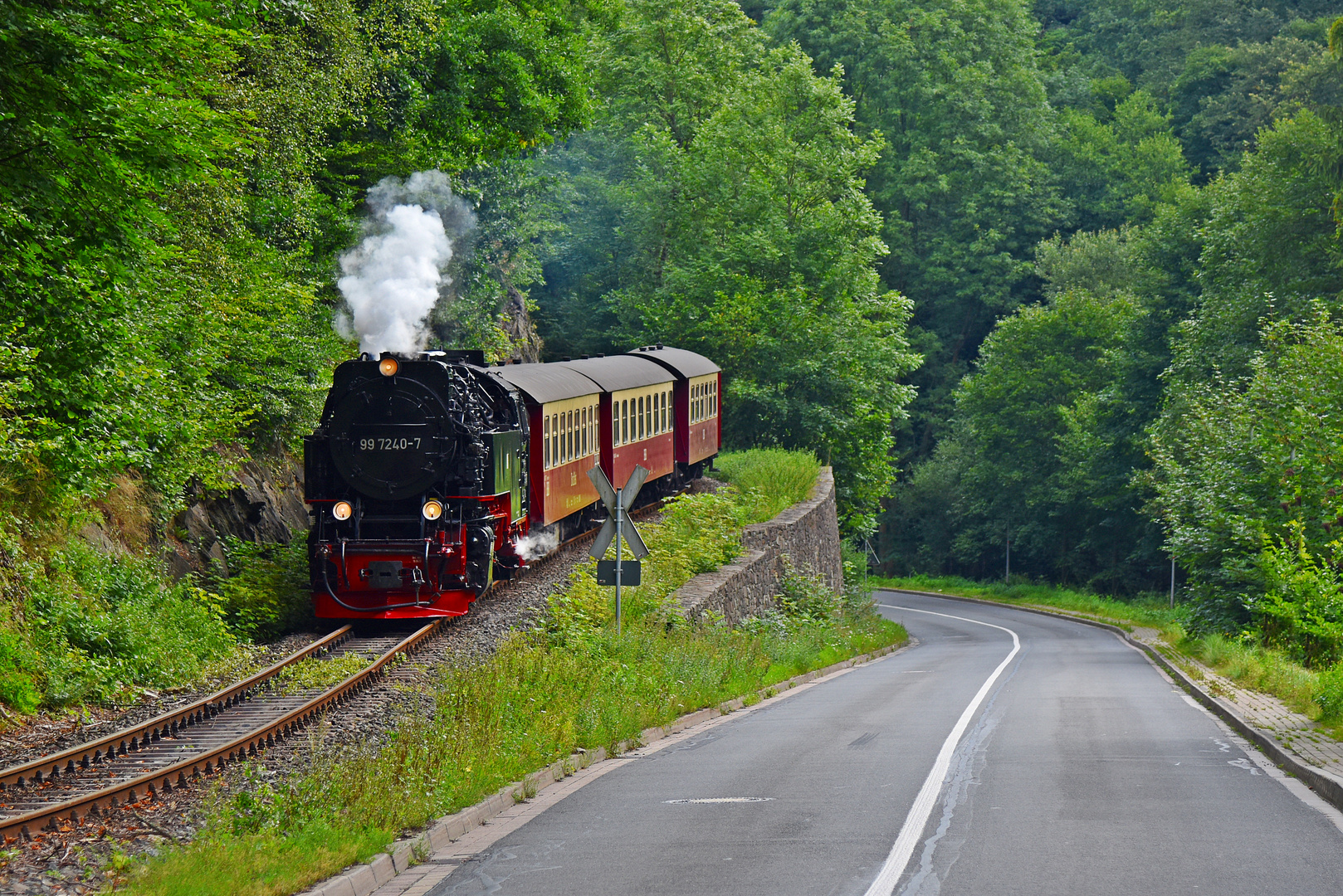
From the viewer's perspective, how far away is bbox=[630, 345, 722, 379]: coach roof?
29.7 m

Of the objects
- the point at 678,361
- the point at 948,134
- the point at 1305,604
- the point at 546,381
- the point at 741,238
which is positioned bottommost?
the point at 1305,604

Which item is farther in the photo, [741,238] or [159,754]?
[741,238]

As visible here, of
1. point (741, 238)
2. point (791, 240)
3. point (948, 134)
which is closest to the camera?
point (741, 238)

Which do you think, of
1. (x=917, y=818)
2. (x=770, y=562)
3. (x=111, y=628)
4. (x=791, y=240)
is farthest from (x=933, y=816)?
(x=791, y=240)

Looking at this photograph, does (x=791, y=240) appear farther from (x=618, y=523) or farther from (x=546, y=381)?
(x=618, y=523)

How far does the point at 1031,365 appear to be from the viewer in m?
56.9

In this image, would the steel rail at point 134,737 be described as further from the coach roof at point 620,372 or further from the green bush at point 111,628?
the coach roof at point 620,372

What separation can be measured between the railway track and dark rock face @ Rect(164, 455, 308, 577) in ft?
13.7

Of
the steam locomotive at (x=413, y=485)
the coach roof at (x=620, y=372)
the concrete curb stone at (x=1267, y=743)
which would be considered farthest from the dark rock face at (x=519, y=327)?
the concrete curb stone at (x=1267, y=743)

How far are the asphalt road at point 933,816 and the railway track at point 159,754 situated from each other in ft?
8.91

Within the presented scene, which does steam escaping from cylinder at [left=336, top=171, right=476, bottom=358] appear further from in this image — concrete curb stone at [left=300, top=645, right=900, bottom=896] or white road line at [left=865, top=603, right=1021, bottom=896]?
white road line at [left=865, top=603, right=1021, bottom=896]

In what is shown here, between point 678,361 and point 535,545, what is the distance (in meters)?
11.5

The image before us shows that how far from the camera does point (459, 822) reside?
8.56 metres

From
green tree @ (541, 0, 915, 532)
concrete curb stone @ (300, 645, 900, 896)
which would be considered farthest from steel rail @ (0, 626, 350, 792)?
green tree @ (541, 0, 915, 532)
